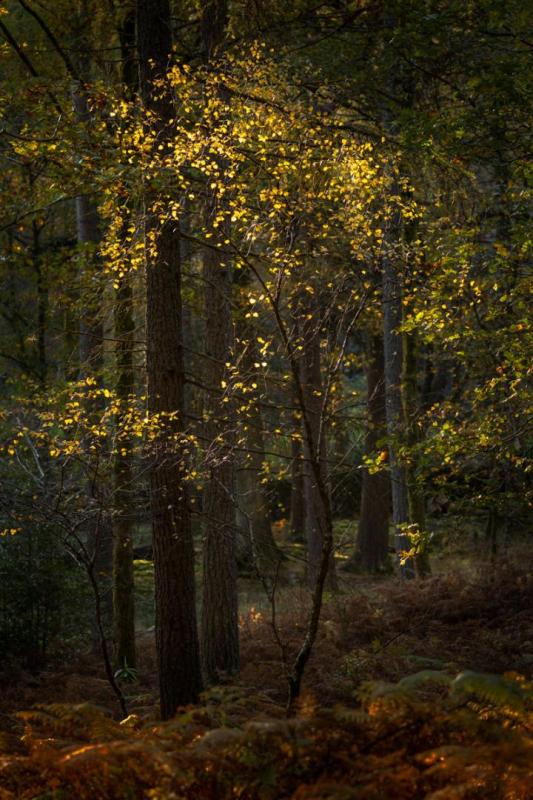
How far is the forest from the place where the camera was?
4.68 m

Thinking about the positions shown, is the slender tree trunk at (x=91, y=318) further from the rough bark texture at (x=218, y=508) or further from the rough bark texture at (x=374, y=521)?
the rough bark texture at (x=374, y=521)

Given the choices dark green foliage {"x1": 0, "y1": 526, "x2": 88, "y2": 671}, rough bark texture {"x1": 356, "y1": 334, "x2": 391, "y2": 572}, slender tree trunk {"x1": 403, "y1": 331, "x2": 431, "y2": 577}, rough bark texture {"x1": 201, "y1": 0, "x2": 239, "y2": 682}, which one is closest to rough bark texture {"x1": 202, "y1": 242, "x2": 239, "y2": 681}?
rough bark texture {"x1": 201, "y1": 0, "x2": 239, "y2": 682}

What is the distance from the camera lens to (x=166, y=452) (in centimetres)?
839

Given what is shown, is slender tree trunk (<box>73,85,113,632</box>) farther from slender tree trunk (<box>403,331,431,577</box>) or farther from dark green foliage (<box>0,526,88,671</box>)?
slender tree trunk (<box>403,331,431,577</box>)

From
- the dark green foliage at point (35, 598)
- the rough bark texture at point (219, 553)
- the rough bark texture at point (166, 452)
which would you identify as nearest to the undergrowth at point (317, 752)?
the rough bark texture at point (166, 452)

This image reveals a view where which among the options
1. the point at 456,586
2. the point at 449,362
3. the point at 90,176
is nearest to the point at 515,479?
the point at 456,586

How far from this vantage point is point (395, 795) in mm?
4266

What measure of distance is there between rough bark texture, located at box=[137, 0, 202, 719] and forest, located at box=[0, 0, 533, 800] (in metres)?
0.03

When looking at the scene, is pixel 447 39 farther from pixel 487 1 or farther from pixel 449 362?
pixel 449 362

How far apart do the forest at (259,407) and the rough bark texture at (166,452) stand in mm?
28

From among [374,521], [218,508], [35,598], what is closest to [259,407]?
[218,508]

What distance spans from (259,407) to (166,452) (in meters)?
2.56

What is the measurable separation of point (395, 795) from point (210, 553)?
6671 mm

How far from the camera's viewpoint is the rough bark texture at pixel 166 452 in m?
8.57
